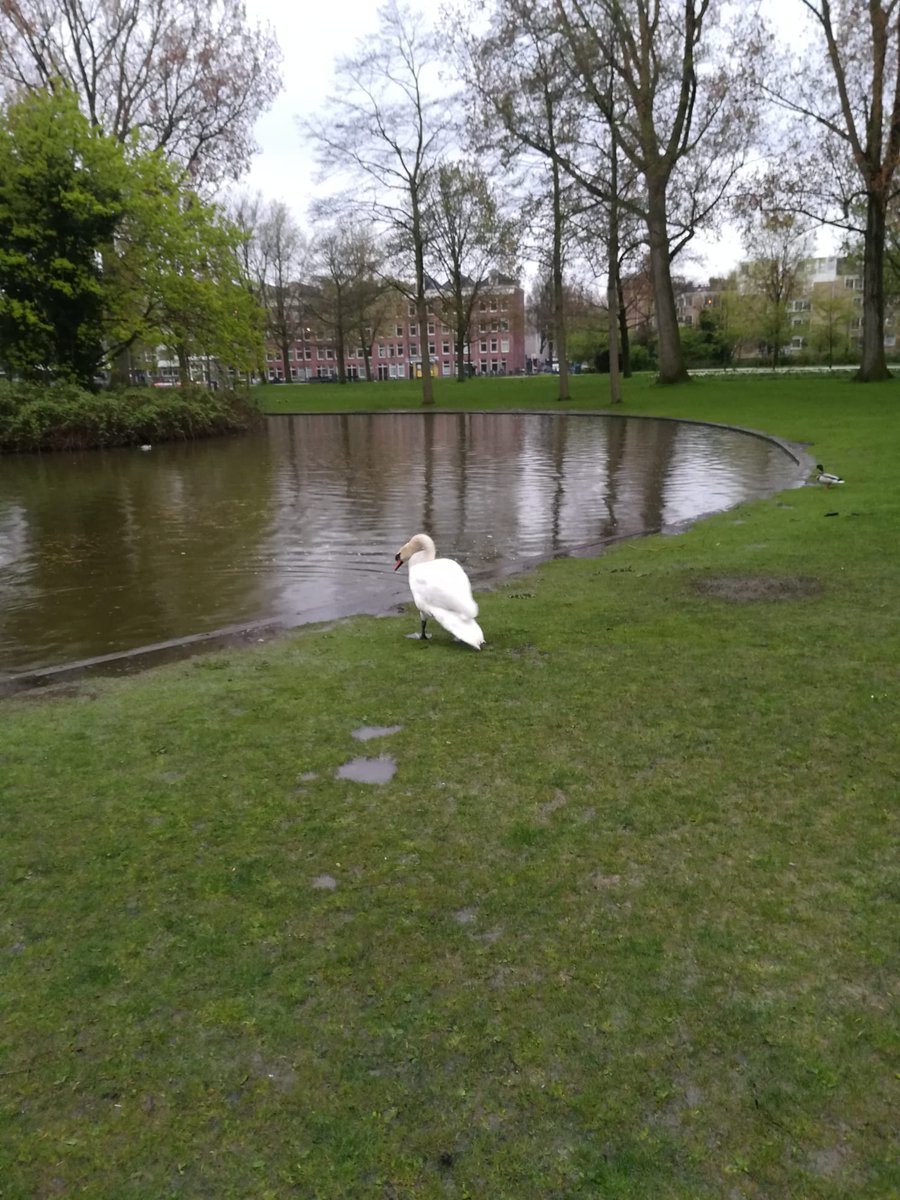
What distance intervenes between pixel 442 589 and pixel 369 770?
76.5 inches

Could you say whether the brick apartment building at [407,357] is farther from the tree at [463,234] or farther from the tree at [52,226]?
the tree at [52,226]

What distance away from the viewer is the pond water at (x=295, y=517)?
25.6 feet

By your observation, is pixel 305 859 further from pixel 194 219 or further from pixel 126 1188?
pixel 194 219

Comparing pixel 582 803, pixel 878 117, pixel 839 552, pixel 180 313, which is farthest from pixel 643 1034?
pixel 878 117

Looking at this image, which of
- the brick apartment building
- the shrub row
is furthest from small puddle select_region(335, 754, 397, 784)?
the brick apartment building

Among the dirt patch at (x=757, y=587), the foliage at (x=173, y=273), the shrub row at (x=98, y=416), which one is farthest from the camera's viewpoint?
the foliage at (x=173, y=273)

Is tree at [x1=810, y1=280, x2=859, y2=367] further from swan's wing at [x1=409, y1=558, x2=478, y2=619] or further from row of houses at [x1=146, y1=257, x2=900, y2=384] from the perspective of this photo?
swan's wing at [x1=409, y1=558, x2=478, y2=619]

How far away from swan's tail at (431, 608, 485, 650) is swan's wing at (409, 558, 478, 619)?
29 mm

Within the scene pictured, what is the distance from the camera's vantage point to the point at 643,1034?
2369mm

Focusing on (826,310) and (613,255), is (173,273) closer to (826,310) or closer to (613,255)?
(613,255)

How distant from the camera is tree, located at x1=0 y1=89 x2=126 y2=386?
24.3 meters

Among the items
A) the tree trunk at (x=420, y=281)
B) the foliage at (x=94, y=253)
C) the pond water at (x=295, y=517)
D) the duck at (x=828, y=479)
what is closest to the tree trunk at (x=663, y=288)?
the tree trunk at (x=420, y=281)

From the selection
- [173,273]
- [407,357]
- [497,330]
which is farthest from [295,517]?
[407,357]

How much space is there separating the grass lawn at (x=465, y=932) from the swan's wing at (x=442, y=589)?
1.77 feet
